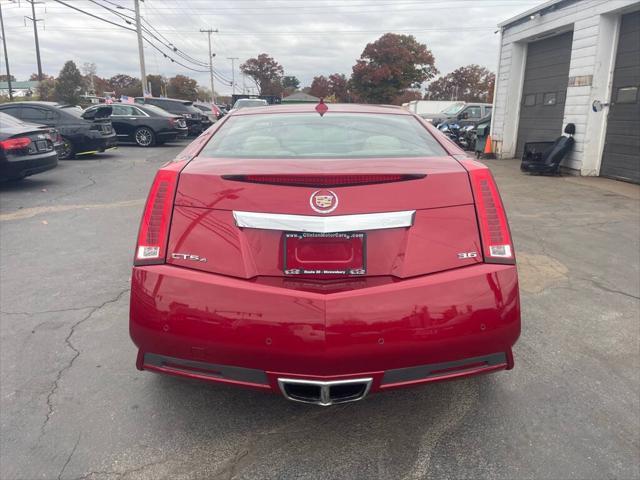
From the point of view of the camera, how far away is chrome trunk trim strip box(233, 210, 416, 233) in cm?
200

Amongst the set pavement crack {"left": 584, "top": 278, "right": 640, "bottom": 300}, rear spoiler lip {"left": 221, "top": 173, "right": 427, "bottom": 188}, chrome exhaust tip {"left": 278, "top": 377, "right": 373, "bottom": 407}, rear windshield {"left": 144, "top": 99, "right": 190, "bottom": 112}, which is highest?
rear windshield {"left": 144, "top": 99, "right": 190, "bottom": 112}

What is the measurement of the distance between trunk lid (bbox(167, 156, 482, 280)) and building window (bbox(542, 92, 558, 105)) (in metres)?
11.8

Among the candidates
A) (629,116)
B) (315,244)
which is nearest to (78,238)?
(315,244)

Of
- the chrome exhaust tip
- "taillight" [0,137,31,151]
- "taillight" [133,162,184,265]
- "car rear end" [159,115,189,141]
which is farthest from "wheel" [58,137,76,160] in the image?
the chrome exhaust tip

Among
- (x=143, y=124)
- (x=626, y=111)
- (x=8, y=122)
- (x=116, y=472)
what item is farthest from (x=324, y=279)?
(x=143, y=124)

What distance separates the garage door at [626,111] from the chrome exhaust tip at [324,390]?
32.1ft

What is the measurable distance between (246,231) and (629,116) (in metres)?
10.4

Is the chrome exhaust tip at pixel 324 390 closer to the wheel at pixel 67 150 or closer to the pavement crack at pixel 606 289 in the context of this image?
the pavement crack at pixel 606 289

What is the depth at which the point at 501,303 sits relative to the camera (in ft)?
6.85

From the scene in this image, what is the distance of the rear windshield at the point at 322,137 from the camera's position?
2535 mm

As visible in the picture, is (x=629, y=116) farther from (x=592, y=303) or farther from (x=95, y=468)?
(x=95, y=468)

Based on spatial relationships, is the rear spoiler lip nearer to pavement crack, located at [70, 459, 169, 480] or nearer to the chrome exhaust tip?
the chrome exhaust tip

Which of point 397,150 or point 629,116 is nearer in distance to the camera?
point 397,150

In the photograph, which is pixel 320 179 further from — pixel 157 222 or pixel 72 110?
pixel 72 110
